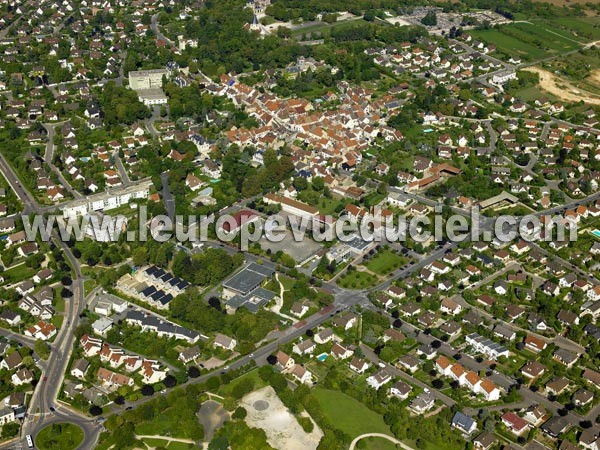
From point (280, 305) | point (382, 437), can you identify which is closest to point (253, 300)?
point (280, 305)

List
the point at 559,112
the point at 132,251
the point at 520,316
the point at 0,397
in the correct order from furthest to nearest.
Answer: the point at 559,112, the point at 132,251, the point at 520,316, the point at 0,397

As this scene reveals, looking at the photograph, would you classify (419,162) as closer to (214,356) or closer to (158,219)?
(158,219)

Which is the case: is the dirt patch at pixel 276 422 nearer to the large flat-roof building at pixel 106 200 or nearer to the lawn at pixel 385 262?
the lawn at pixel 385 262

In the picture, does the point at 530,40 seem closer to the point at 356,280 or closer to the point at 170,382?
the point at 356,280

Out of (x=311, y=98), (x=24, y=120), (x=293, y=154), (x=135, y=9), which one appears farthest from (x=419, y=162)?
(x=135, y=9)

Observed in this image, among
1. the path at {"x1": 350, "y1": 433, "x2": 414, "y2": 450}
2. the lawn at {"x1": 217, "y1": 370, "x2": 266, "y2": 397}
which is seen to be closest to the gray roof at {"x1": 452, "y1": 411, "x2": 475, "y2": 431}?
the path at {"x1": 350, "y1": 433, "x2": 414, "y2": 450}

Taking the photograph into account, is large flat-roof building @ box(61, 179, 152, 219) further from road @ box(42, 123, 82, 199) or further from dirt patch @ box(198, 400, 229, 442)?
dirt patch @ box(198, 400, 229, 442)
